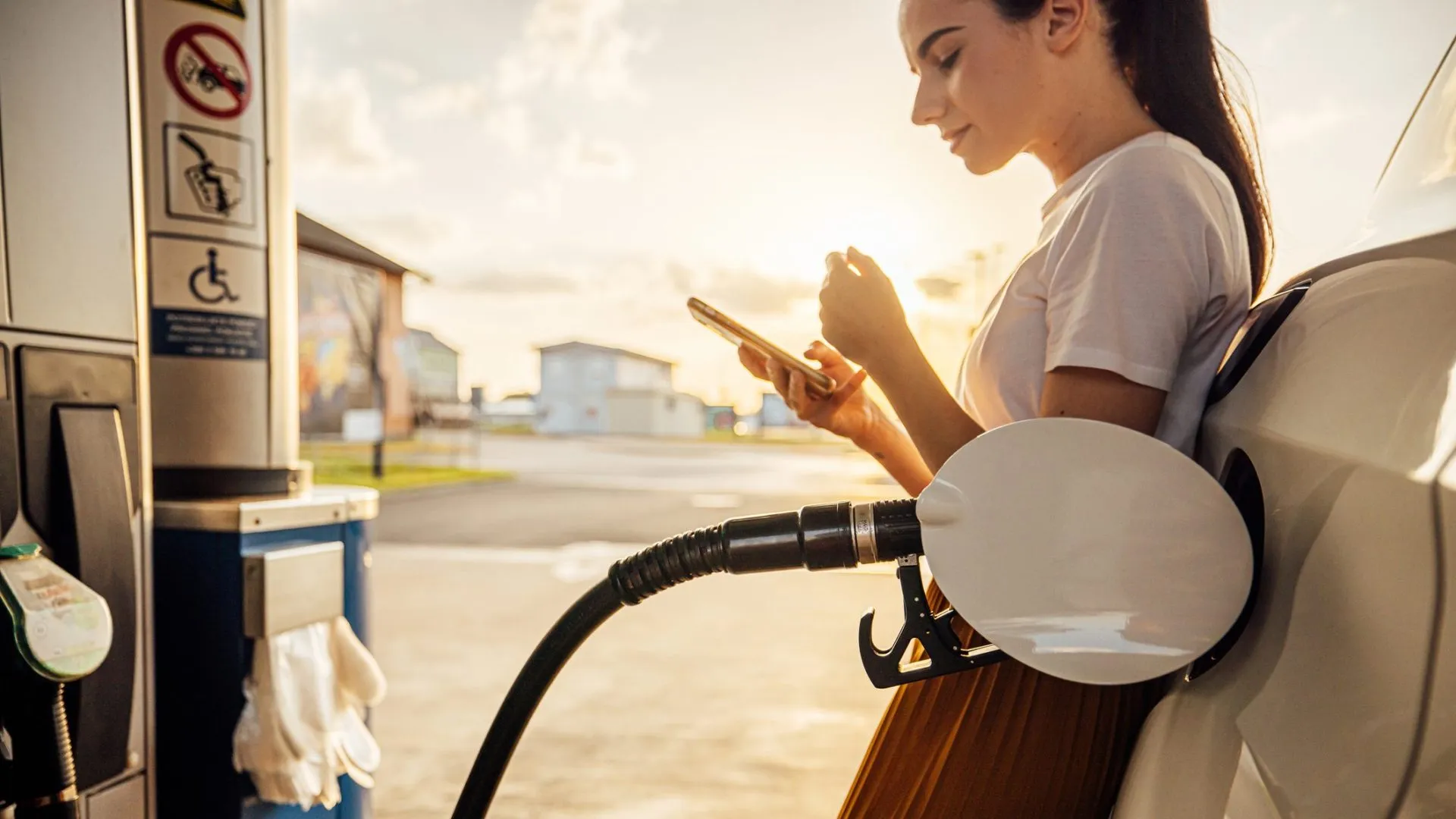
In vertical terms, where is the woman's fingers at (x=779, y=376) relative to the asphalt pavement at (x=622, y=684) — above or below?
above

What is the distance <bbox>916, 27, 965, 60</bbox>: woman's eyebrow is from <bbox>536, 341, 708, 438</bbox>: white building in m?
13.4

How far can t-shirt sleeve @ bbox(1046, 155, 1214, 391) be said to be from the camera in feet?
2.01

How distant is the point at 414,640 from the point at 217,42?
2592 millimetres

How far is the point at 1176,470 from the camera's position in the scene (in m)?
0.52

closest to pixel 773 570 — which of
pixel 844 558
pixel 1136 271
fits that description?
pixel 844 558

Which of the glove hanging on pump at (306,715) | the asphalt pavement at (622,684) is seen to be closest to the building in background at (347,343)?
the asphalt pavement at (622,684)

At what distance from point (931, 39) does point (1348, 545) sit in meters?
0.53

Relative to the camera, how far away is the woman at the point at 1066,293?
2.05 ft

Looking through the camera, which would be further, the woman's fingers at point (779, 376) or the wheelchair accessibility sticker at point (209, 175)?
the wheelchair accessibility sticker at point (209, 175)

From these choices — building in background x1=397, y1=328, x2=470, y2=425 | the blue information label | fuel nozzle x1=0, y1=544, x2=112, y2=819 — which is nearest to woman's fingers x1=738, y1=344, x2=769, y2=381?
fuel nozzle x1=0, y1=544, x2=112, y2=819

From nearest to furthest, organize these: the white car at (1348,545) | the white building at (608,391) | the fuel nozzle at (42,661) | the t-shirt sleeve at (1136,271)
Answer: the white car at (1348,545) → the t-shirt sleeve at (1136,271) → the fuel nozzle at (42,661) → the white building at (608,391)

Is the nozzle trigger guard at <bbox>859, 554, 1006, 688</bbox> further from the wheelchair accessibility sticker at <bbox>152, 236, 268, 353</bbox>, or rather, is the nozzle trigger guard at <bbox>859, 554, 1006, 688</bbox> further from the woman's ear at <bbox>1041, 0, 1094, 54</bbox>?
the wheelchair accessibility sticker at <bbox>152, 236, 268, 353</bbox>

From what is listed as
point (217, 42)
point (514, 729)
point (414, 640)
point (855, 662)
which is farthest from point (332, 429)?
point (514, 729)

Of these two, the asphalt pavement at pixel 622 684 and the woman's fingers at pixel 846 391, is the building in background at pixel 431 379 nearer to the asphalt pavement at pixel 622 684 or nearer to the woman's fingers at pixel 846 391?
the asphalt pavement at pixel 622 684
